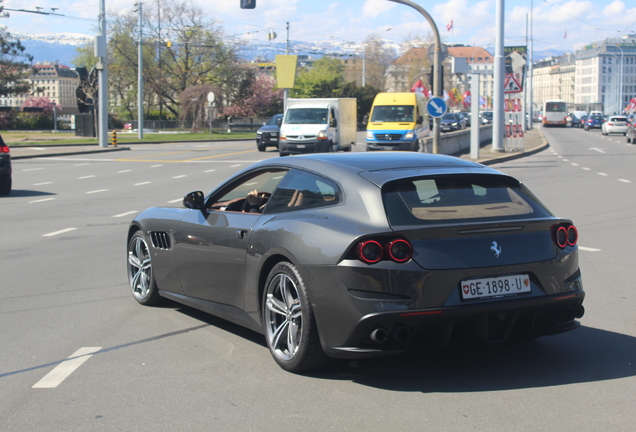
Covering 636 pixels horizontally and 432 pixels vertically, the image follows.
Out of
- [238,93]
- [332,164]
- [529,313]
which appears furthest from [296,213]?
[238,93]

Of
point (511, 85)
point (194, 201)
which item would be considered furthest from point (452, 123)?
point (194, 201)

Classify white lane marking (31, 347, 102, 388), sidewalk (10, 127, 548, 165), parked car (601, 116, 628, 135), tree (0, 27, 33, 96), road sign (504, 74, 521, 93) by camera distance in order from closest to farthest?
1. white lane marking (31, 347, 102, 388)
2. sidewalk (10, 127, 548, 165)
3. road sign (504, 74, 521, 93)
4. tree (0, 27, 33, 96)
5. parked car (601, 116, 628, 135)

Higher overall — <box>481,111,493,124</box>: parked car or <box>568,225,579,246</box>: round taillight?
<box>481,111,493,124</box>: parked car

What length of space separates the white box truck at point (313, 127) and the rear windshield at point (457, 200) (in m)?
26.2

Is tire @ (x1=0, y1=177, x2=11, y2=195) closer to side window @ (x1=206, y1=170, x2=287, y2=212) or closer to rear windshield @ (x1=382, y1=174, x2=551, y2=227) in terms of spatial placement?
side window @ (x1=206, y1=170, x2=287, y2=212)

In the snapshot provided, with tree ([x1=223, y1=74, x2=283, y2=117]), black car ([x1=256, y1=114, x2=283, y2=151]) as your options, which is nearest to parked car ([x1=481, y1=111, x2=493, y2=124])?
tree ([x1=223, y1=74, x2=283, y2=117])

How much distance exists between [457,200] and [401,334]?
923mm

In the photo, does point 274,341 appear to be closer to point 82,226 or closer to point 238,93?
point 82,226

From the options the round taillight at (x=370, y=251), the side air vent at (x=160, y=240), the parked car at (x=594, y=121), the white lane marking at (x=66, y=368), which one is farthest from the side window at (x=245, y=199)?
the parked car at (x=594, y=121)

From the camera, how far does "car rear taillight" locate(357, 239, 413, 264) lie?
13.6 ft

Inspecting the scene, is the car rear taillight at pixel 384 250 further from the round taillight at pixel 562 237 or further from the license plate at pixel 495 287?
the round taillight at pixel 562 237

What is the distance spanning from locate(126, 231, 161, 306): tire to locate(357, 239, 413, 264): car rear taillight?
2.81 m

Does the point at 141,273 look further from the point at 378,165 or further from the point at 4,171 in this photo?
the point at 4,171

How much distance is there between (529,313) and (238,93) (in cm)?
7409
